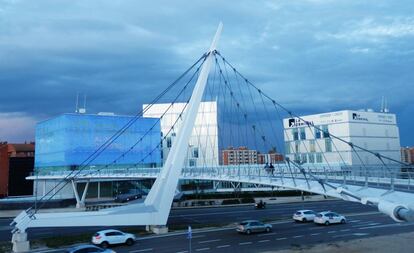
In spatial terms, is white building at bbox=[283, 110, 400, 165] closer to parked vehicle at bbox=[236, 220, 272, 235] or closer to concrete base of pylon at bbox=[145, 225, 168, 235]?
parked vehicle at bbox=[236, 220, 272, 235]

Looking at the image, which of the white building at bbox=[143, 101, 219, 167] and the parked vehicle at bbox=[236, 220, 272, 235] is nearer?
the parked vehicle at bbox=[236, 220, 272, 235]

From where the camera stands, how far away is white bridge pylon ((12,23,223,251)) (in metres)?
31.4

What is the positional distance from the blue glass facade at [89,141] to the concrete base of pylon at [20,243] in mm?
49032

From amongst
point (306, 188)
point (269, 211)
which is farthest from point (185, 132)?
point (269, 211)

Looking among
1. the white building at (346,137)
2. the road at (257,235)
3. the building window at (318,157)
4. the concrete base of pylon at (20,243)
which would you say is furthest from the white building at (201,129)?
the concrete base of pylon at (20,243)

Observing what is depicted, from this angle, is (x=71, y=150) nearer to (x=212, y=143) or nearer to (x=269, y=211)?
(x=212, y=143)

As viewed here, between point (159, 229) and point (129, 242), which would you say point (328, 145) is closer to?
point (159, 229)

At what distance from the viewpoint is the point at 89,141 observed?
80688 millimetres

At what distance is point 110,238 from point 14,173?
6265 centimetres

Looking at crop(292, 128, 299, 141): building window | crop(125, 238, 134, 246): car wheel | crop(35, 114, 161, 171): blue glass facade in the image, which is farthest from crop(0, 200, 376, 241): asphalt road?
crop(292, 128, 299, 141): building window

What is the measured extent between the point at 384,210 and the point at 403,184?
10.6 meters

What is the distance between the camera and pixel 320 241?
1227 inches

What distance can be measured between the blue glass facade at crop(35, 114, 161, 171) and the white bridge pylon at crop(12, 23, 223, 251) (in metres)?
46.4

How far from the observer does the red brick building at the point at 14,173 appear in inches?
3036
